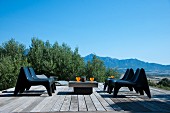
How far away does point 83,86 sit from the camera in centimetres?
709

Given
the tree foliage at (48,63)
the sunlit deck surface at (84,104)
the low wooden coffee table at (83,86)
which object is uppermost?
the tree foliage at (48,63)

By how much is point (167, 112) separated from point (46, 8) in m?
13.6

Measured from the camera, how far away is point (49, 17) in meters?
18.8

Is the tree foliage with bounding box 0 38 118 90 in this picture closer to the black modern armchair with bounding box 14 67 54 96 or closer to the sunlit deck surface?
the black modern armchair with bounding box 14 67 54 96

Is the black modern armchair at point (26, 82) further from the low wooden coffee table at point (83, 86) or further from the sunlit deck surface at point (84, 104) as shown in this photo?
the low wooden coffee table at point (83, 86)

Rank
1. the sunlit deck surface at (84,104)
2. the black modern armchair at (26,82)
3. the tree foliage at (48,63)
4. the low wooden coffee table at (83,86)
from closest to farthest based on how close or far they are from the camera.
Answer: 1. the sunlit deck surface at (84,104)
2. the black modern armchair at (26,82)
3. the low wooden coffee table at (83,86)
4. the tree foliage at (48,63)

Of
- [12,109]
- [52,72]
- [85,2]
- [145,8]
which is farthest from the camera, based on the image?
[52,72]

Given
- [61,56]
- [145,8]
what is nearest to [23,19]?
[61,56]

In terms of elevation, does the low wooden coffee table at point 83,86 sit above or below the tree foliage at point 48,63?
below

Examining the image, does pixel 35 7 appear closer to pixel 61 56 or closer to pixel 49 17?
pixel 49 17

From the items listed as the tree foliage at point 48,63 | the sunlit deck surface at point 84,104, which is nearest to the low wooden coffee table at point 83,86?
the sunlit deck surface at point 84,104

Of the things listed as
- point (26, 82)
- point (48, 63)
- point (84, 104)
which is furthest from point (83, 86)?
point (48, 63)

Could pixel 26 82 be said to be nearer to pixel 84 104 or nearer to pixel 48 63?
pixel 84 104

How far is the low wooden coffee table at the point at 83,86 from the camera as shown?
7047 millimetres
